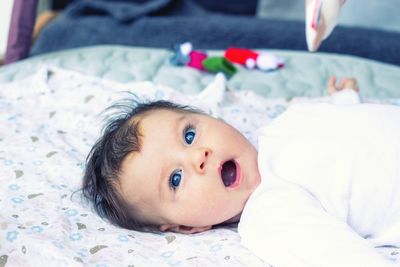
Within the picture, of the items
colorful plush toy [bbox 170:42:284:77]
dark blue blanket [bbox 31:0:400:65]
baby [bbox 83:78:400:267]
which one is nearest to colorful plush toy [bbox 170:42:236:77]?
colorful plush toy [bbox 170:42:284:77]

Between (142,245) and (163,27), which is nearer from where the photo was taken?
(142,245)

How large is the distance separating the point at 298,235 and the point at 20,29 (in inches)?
43.3

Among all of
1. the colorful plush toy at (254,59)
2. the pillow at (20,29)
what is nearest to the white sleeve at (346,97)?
the colorful plush toy at (254,59)

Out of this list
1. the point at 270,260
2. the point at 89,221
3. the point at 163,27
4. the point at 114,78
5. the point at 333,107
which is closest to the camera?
the point at 270,260

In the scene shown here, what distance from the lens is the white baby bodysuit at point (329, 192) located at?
2.93 feet

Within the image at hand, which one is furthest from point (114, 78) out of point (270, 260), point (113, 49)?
point (270, 260)

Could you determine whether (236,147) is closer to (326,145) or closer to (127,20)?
(326,145)

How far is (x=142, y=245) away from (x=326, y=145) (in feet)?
1.12

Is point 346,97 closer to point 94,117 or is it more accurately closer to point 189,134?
point 189,134

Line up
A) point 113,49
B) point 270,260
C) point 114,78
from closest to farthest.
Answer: point 270,260
point 114,78
point 113,49

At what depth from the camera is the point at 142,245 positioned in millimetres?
975

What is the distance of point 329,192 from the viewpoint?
101cm

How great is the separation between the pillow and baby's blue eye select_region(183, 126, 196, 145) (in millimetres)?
798

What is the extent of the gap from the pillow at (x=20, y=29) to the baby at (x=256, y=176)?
0.70 meters
